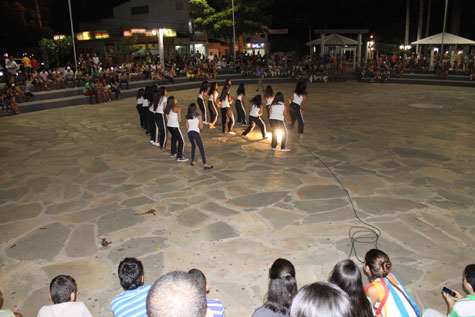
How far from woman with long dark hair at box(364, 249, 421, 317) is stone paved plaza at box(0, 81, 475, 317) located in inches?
51.3

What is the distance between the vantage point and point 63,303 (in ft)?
10.2

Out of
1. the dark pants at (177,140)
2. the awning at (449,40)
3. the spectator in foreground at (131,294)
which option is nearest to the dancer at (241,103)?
the dark pants at (177,140)

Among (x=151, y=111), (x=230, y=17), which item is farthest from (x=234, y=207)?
(x=230, y=17)

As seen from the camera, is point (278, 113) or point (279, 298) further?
point (278, 113)

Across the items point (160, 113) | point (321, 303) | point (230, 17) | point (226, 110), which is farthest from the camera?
point (230, 17)

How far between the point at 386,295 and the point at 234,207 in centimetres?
388

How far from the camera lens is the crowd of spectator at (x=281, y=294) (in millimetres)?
2051

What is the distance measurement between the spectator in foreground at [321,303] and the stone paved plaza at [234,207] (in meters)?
2.35

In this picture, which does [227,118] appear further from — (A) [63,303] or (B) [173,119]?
(A) [63,303]

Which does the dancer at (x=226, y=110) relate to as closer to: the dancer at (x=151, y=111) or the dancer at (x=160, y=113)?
the dancer at (x=151, y=111)

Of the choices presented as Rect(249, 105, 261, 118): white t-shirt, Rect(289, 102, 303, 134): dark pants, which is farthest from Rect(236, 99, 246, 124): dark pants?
Rect(289, 102, 303, 134): dark pants

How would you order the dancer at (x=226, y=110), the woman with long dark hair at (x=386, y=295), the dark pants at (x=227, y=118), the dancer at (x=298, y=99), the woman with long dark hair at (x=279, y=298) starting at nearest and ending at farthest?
the woman with long dark hair at (x=279, y=298) < the woman with long dark hair at (x=386, y=295) < the dancer at (x=298, y=99) < the dancer at (x=226, y=110) < the dark pants at (x=227, y=118)

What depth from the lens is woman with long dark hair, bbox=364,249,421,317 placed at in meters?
3.22

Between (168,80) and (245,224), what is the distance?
21.1 meters
